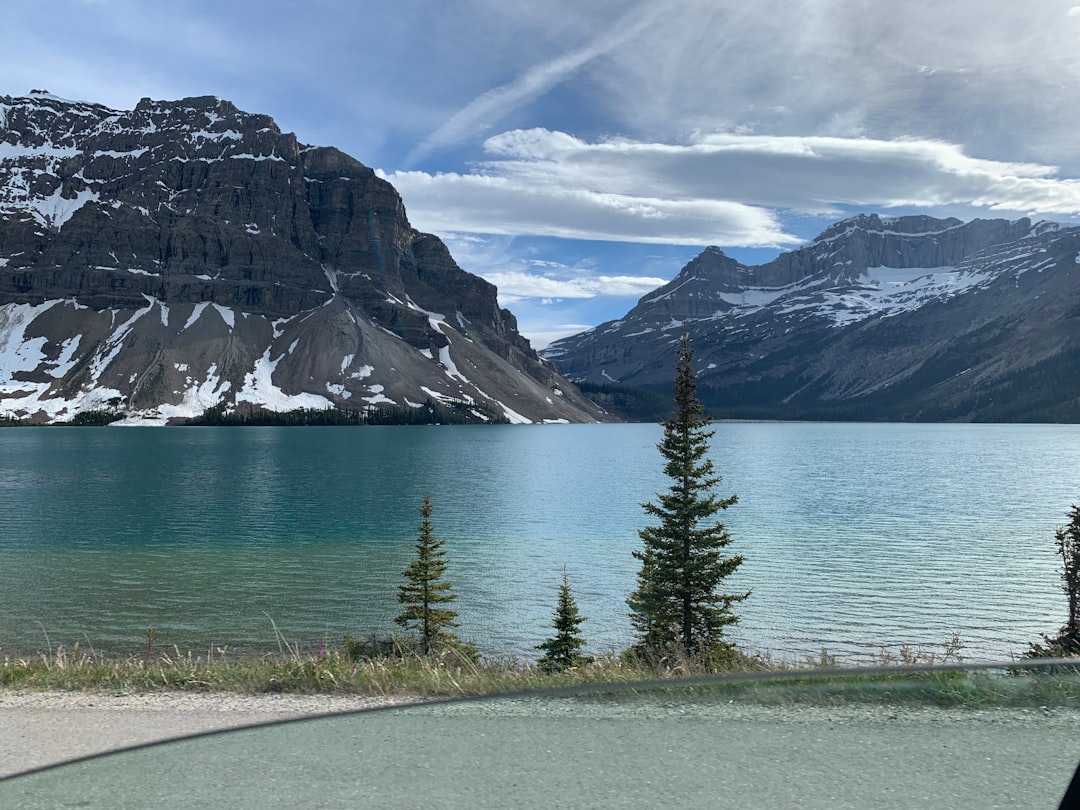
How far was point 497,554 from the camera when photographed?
5238cm

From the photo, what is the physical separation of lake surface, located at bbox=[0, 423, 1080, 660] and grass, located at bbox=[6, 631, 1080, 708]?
2043 cm

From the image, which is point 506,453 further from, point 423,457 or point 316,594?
point 316,594

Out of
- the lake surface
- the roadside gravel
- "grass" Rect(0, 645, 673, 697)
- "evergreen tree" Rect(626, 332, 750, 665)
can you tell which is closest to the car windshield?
the roadside gravel

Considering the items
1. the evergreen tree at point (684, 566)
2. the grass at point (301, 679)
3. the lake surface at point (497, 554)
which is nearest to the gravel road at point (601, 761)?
the grass at point (301, 679)

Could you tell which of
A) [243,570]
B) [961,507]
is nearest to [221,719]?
[243,570]

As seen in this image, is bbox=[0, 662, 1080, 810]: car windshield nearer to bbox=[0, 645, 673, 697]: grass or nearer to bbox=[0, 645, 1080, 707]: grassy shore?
bbox=[0, 645, 1080, 707]: grassy shore

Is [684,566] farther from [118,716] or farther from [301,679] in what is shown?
[118,716]

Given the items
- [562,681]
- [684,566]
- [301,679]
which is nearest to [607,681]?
[562,681]

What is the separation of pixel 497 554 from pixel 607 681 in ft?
145

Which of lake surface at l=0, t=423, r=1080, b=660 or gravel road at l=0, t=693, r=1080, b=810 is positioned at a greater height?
gravel road at l=0, t=693, r=1080, b=810

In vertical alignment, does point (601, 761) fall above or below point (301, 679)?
→ above

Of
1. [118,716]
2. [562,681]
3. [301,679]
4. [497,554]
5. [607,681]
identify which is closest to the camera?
[118,716]

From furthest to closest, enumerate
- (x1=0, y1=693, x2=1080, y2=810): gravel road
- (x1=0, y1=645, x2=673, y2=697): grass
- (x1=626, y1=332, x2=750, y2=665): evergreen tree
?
(x1=626, y1=332, x2=750, y2=665): evergreen tree → (x1=0, y1=645, x2=673, y2=697): grass → (x1=0, y1=693, x2=1080, y2=810): gravel road

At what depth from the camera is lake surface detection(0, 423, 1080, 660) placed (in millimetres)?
34594
